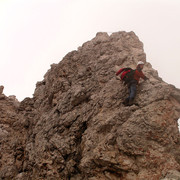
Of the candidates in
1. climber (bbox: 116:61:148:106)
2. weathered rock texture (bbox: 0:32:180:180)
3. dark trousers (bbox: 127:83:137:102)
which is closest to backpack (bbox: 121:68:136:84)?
climber (bbox: 116:61:148:106)

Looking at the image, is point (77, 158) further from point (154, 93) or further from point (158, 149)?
point (154, 93)

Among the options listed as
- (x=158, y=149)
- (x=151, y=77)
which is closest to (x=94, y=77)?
(x=151, y=77)

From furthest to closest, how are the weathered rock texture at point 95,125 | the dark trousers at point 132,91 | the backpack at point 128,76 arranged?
the backpack at point 128,76 < the dark trousers at point 132,91 < the weathered rock texture at point 95,125

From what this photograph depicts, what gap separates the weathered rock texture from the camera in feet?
32.0

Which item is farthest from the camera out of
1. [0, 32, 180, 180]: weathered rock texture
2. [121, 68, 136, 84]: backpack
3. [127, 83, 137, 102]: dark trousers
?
[121, 68, 136, 84]: backpack

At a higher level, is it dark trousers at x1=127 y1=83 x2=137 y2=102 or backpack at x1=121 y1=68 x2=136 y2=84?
backpack at x1=121 y1=68 x2=136 y2=84

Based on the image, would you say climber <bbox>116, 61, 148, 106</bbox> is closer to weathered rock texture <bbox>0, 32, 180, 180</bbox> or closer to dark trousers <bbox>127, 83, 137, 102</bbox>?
dark trousers <bbox>127, 83, 137, 102</bbox>

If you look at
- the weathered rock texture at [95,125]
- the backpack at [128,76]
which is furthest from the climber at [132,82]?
the weathered rock texture at [95,125]

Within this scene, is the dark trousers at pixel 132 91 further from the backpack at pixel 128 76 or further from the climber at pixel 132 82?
the backpack at pixel 128 76

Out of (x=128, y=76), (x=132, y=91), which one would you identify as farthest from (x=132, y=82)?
(x=132, y=91)

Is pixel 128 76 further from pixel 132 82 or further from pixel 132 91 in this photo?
pixel 132 91

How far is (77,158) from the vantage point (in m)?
11.5

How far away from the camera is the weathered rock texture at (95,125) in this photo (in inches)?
384

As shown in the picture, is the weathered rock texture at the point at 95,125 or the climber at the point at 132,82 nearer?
the weathered rock texture at the point at 95,125
